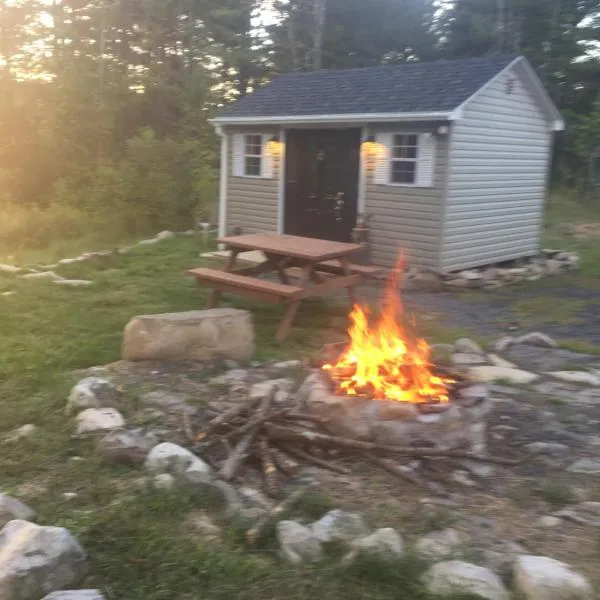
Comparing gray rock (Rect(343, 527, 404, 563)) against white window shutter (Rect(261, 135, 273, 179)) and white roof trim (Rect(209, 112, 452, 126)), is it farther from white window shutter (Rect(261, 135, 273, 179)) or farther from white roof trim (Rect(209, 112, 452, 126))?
white window shutter (Rect(261, 135, 273, 179))

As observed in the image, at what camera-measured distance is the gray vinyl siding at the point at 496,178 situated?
39.6 feet

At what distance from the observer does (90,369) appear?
20.3 feet

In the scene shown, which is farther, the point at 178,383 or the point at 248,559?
the point at 178,383

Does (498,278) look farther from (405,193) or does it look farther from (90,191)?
(90,191)

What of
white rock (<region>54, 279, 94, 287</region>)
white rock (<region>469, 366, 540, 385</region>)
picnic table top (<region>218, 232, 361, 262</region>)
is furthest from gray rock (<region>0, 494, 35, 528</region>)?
white rock (<region>54, 279, 94, 287</region>)

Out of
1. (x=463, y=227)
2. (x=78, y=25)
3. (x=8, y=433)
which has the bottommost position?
(x=8, y=433)

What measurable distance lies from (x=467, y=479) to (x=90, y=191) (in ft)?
52.6

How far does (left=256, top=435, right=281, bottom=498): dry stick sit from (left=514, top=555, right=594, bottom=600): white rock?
4.40ft

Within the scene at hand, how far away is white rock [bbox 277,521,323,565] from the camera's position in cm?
326

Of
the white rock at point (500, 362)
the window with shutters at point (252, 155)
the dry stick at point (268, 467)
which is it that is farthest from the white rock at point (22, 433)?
the window with shutters at point (252, 155)

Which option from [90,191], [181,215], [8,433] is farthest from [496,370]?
[90,191]

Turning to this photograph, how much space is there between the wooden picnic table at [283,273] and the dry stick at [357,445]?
2.94 m

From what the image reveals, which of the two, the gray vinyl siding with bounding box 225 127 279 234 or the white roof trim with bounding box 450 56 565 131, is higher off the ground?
the white roof trim with bounding box 450 56 565 131

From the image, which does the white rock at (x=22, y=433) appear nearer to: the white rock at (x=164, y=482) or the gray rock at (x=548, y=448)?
the white rock at (x=164, y=482)
